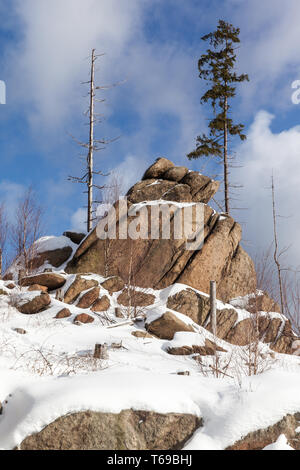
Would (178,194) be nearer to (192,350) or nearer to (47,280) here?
(47,280)

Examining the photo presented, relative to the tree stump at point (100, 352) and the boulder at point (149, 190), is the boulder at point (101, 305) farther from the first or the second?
the boulder at point (149, 190)

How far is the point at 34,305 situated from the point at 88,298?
2.07 m

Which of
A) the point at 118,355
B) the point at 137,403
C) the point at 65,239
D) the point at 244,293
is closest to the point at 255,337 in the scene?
the point at 118,355

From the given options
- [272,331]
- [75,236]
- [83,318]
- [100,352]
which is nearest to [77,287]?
[83,318]

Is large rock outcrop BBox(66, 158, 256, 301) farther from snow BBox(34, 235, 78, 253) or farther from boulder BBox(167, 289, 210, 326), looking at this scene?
snow BBox(34, 235, 78, 253)

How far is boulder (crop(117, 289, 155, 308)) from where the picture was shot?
15.0 metres

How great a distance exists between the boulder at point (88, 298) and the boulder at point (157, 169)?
31.3ft

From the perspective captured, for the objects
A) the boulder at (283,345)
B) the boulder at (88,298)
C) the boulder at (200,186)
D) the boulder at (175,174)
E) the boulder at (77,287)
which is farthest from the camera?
the boulder at (175,174)

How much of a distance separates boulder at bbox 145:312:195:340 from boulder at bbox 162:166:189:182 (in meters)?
10.7

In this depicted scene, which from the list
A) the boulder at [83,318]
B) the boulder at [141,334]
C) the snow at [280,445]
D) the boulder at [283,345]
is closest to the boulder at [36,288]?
the boulder at [83,318]

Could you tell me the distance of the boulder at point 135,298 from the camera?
15.0 metres

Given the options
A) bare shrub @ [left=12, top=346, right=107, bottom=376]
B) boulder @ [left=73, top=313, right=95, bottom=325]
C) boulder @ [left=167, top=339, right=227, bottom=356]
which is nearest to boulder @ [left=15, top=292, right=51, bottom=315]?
boulder @ [left=73, top=313, right=95, bottom=325]
